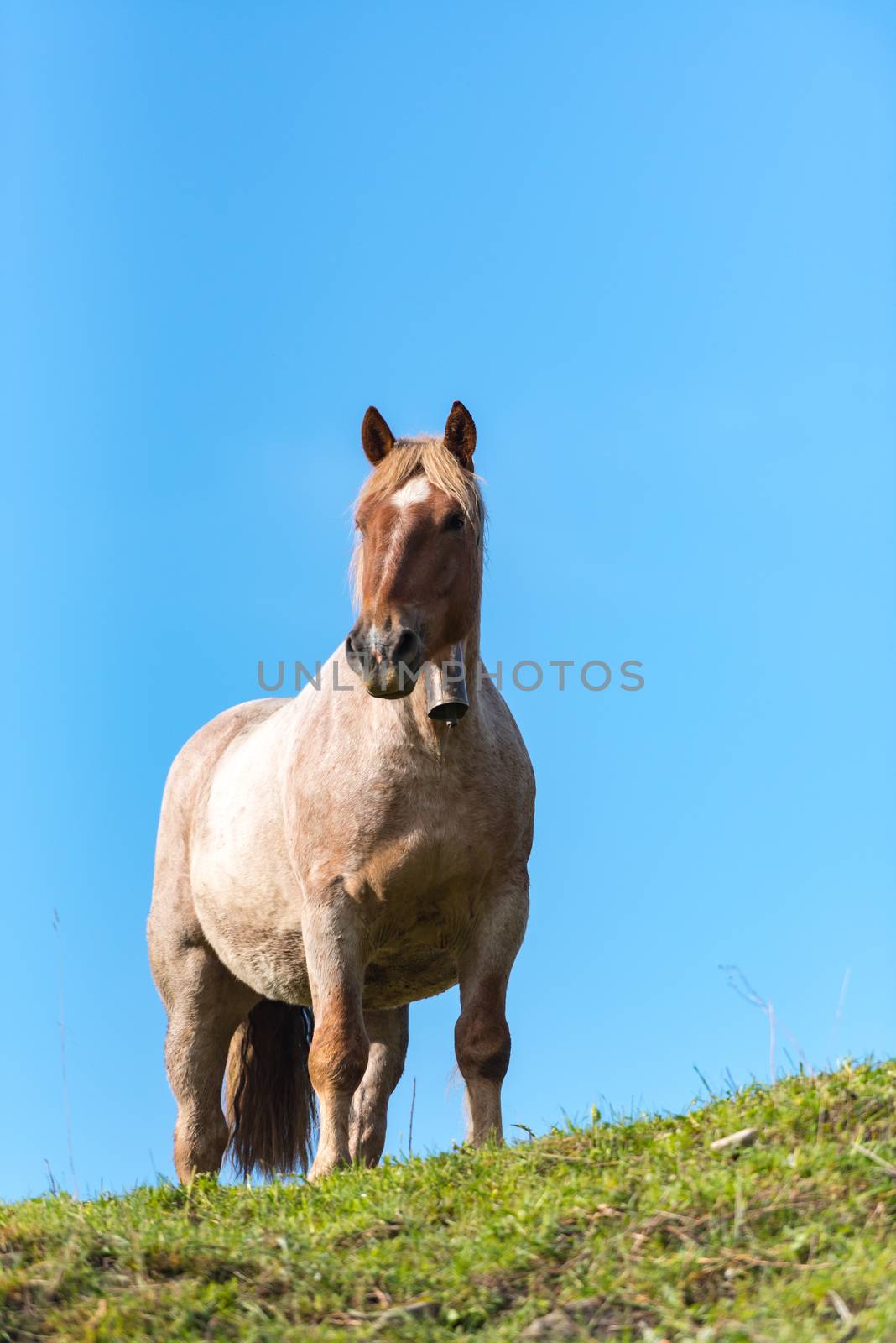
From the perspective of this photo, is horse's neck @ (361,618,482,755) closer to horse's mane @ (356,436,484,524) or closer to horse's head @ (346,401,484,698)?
horse's head @ (346,401,484,698)

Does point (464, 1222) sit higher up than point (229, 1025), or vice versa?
point (229, 1025)

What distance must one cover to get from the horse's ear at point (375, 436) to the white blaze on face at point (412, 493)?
0.45m

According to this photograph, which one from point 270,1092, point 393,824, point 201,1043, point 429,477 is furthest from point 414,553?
point 270,1092

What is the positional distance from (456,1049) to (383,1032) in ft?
6.03

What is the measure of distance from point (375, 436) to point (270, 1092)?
4349 mm

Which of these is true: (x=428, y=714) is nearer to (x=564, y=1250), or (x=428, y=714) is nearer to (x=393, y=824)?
(x=393, y=824)

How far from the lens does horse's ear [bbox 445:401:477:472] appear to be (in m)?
6.98

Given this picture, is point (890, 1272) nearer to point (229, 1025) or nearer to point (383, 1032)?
point (383, 1032)

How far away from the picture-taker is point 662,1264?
12.5 ft

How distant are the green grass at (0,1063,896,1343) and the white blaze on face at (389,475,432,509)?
2.96 meters

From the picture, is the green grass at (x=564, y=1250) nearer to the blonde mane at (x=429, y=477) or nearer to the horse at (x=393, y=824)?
the horse at (x=393, y=824)

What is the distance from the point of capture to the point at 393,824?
6.67 metres

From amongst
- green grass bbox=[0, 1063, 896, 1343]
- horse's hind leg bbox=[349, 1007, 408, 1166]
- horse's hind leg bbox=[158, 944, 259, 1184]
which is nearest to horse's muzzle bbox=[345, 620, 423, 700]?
green grass bbox=[0, 1063, 896, 1343]

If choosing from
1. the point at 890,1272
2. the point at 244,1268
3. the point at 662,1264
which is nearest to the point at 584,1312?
the point at 662,1264
